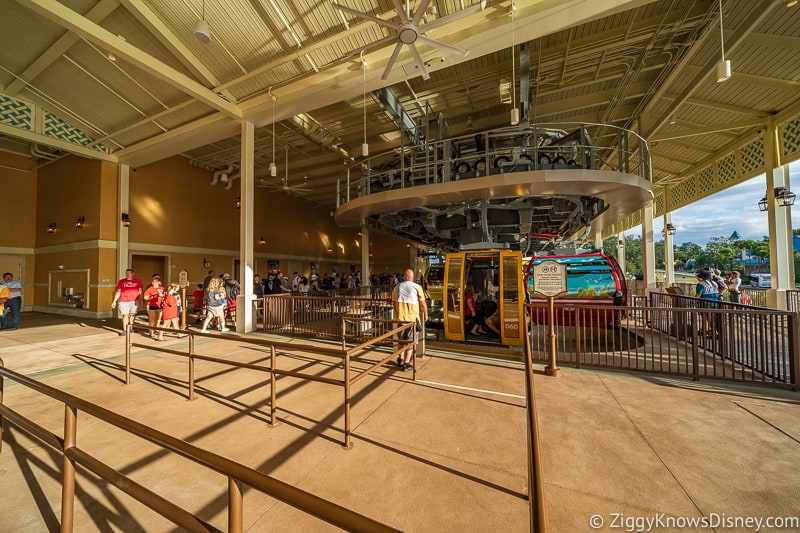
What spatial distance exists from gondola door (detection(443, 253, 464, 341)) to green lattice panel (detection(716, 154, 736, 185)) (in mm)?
15564

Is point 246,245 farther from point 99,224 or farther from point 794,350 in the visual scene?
point 794,350

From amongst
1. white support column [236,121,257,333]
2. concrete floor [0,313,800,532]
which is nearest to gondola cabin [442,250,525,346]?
concrete floor [0,313,800,532]

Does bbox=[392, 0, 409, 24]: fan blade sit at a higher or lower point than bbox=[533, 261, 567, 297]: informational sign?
higher

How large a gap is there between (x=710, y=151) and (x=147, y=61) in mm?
22246

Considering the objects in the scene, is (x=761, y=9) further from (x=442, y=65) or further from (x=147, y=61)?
(x=147, y=61)

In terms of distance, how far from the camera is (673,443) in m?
3.01

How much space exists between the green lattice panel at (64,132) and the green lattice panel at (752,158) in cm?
2598

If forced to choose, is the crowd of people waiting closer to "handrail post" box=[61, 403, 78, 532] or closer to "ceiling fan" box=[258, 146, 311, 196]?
"handrail post" box=[61, 403, 78, 532]

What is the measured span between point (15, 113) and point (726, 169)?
28.3 meters

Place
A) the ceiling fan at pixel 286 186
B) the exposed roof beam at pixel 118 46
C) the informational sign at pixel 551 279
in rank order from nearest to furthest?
1. the informational sign at pixel 551 279
2. the exposed roof beam at pixel 118 46
3. the ceiling fan at pixel 286 186

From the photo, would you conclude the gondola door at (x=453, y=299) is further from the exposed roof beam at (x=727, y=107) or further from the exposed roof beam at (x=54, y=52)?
the exposed roof beam at (x=727, y=107)

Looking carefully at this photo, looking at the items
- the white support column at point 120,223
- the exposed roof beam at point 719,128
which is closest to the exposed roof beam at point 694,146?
the exposed roof beam at point 719,128

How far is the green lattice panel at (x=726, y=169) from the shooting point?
13188 millimetres

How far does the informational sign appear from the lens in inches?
193
